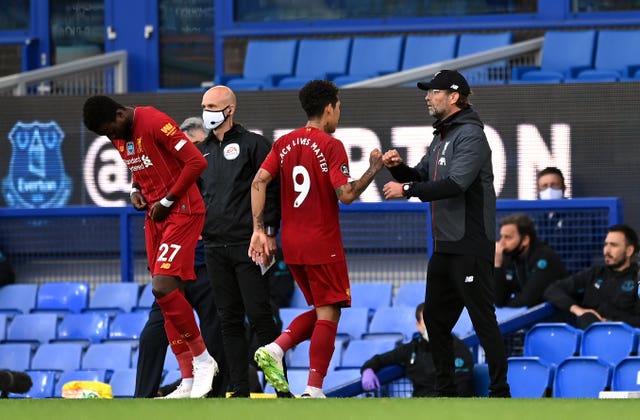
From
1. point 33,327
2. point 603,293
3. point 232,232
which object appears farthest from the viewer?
point 33,327

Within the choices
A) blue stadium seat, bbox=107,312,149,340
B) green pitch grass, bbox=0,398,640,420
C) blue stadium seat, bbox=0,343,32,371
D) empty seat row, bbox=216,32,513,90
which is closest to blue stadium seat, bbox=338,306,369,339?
blue stadium seat, bbox=107,312,149,340

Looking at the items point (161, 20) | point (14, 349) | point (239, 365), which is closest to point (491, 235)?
point (239, 365)

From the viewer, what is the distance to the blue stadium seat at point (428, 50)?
52.6 ft

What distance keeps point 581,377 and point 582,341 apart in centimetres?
40

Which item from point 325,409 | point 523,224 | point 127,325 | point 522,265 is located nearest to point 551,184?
point 523,224

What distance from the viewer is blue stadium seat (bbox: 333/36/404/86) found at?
1625cm

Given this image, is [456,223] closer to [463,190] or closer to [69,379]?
[463,190]

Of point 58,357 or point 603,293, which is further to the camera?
point 58,357

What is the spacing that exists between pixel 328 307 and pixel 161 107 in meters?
5.59

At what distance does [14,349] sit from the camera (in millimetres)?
11914

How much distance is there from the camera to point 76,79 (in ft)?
52.0

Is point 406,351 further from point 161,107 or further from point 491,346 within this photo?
point 161,107

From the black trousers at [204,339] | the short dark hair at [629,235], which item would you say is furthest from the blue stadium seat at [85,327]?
the short dark hair at [629,235]

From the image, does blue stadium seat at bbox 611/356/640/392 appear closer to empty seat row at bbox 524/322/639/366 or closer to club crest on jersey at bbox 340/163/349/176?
empty seat row at bbox 524/322/639/366
